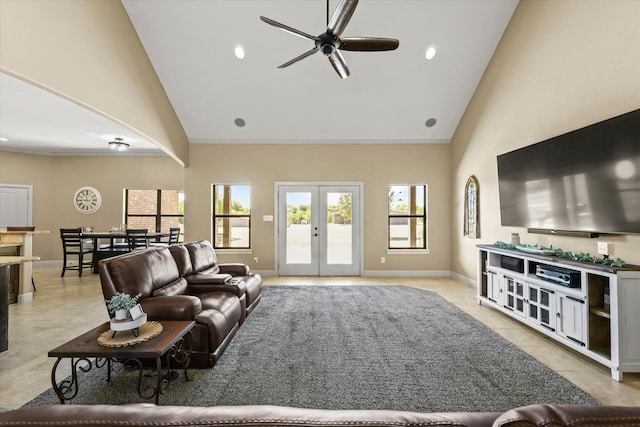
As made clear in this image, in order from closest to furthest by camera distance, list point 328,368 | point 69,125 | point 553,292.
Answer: point 328,368, point 553,292, point 69,125

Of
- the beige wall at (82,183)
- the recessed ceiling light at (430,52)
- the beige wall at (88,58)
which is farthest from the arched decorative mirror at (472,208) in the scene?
the beige wall at (82,183)

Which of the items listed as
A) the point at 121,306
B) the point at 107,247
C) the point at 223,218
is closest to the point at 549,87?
the point at 121,306

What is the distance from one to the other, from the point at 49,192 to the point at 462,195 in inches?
403

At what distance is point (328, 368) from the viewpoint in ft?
9.04

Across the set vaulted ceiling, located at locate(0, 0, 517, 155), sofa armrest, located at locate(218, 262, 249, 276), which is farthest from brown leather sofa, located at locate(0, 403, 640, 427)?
vaulted ceiling, located at locate(0, 0, 517, 155)

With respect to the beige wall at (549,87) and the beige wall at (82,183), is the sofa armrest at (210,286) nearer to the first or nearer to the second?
the beige wall at (549,87)

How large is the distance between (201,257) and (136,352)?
2.28 m

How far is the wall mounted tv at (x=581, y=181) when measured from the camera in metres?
2.75

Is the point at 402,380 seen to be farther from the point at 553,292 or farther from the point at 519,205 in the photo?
the point at 519,205

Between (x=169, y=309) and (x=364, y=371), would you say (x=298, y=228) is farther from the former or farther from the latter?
(x=364, y=371)

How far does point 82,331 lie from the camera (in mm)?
3717

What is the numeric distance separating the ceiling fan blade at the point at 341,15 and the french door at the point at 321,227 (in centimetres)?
402

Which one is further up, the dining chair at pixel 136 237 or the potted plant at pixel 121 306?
the dining chair at pixel 136 237

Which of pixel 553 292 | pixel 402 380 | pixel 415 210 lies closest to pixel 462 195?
pixel 415 210
